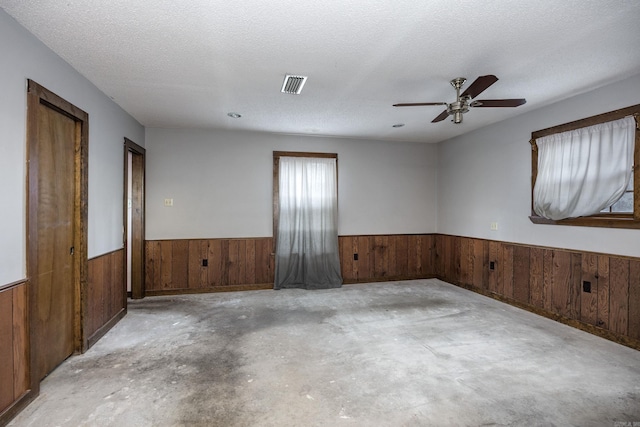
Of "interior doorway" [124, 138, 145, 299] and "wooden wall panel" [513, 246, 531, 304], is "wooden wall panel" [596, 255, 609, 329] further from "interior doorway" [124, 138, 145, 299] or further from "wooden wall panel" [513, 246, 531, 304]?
"interior doorway" [124, 138, 145, 299]

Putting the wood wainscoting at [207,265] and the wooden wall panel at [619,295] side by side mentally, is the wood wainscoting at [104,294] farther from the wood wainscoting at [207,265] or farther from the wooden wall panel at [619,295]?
the wooden wall panel at [619,295]

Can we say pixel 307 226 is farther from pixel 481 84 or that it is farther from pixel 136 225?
pixel 481 84

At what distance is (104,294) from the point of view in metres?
3.34

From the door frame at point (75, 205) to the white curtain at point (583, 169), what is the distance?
495 centimetres

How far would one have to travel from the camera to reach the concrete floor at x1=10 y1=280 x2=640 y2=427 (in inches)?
77.3

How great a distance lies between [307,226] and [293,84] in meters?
2.61

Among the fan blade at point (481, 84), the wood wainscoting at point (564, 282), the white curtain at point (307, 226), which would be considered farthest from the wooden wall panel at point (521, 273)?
the white curtain at point (307, 226)

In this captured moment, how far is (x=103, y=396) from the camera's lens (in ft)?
7.10

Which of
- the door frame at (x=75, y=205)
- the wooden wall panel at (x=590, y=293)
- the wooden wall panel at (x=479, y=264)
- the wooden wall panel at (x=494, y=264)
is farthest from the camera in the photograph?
the wooden wall panel at (x=479, y=264)

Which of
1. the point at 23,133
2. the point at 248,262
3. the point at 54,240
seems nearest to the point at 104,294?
the point at 54,240

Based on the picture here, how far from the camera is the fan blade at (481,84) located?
95.5 inches

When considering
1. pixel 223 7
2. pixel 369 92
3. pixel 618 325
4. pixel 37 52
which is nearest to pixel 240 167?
pixel 369 92

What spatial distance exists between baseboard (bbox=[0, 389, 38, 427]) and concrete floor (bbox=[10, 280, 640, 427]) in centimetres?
5

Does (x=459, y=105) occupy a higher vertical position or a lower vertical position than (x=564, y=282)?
higher
